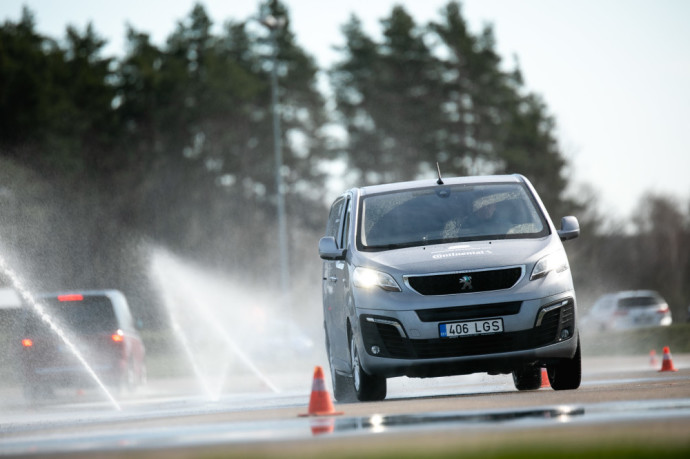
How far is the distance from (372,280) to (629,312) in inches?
1615

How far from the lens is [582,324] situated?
59.5m

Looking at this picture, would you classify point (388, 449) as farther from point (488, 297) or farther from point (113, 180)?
point (113, 180)

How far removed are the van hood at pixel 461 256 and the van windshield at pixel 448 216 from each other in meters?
0.22

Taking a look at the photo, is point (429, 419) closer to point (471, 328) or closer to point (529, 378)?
point (471, 328)

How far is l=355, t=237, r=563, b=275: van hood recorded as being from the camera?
12.6 meters

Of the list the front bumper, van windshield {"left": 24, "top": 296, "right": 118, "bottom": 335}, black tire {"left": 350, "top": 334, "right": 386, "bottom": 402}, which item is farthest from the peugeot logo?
van windshield {"left": 24, "top": 296, "right": 118, "bottom": 335}

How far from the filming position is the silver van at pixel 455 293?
12.5m

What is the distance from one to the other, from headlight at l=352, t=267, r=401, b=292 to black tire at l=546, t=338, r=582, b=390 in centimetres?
185

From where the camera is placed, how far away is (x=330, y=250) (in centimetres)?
1360

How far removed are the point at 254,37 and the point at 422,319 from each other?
63.6m

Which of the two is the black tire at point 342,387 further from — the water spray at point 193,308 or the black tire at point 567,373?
the water spray at point 193,308

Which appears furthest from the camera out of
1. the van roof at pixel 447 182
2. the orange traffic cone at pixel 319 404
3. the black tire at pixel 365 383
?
the van roof at pixel 447 182

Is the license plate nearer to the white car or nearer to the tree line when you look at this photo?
the white car

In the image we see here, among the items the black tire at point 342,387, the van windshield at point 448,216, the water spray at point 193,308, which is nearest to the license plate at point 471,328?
the van windshield at point 448,216
